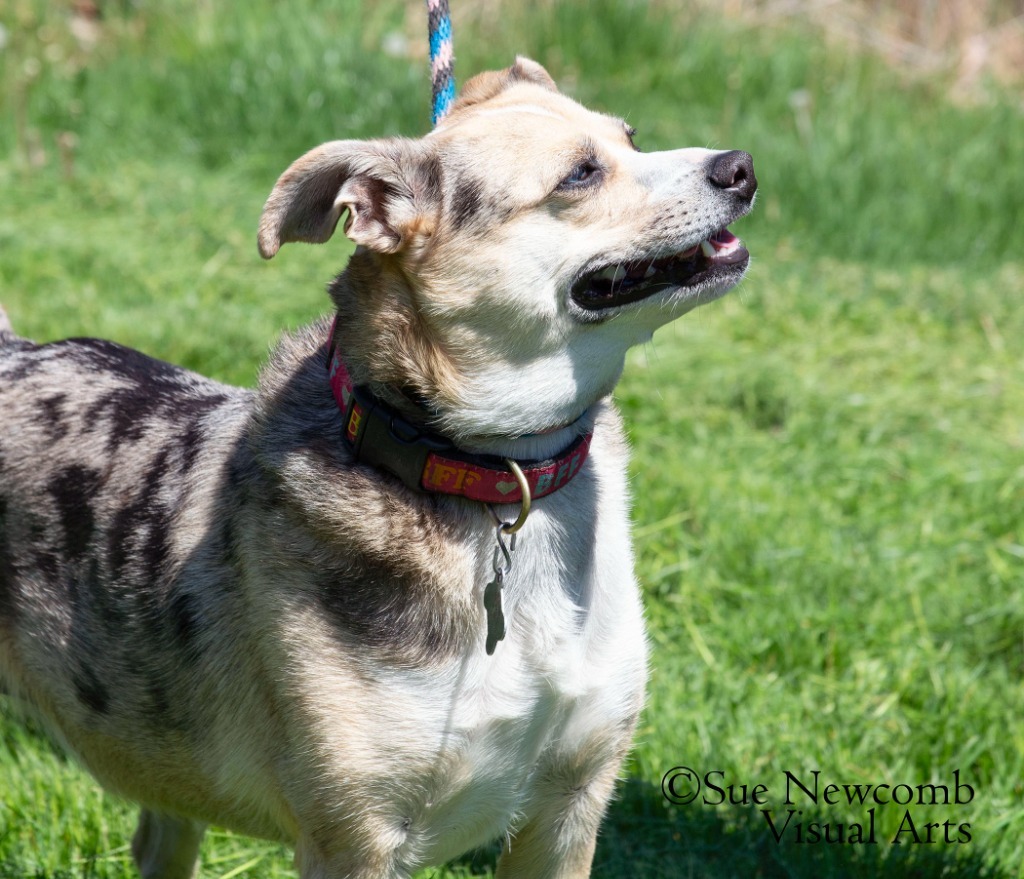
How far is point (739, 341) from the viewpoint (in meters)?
6.50

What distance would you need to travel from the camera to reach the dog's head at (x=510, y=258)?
2730 mm

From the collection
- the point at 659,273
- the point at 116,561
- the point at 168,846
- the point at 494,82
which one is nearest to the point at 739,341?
the point at 494,82

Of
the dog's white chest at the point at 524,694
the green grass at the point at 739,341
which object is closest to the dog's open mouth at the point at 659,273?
the dog's white chest at the point at 524,694

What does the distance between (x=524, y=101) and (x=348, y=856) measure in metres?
1.71

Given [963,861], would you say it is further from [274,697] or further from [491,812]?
[274,697]

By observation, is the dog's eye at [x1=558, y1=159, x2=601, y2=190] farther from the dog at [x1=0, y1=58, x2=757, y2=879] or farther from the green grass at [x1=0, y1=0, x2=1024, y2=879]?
the green grass at [x1=0, y1=0, x2=1024, y2=879]

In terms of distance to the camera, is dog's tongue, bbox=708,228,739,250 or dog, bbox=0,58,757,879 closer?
dog, bbox=0,58,757,879

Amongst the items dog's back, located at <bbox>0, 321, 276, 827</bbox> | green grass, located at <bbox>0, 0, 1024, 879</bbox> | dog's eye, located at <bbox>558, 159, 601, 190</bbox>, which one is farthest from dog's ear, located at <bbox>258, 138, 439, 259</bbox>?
green grass, located at <bbox>0, 0, 1024, 879</bbox>

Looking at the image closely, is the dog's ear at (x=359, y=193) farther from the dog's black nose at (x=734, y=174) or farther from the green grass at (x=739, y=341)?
the green grass at (x=739, y=341)

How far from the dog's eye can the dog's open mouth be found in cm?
20

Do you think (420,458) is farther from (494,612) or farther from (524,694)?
(524,694)

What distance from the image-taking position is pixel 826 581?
448 cm

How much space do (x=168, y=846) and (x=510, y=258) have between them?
1806 mm

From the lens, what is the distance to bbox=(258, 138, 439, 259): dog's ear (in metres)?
2.65
